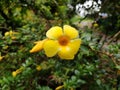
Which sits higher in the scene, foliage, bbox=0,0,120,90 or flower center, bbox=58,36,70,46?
flower center, bbox=58,36,70,46

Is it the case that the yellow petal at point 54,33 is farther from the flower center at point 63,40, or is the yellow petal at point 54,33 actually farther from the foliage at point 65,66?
the foliage at point 65,66

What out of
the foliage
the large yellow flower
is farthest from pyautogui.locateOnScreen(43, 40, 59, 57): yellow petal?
the foliage

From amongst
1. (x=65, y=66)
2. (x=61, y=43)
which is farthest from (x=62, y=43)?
(x=65, y=66)

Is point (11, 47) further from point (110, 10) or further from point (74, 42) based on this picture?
point (74, 42)

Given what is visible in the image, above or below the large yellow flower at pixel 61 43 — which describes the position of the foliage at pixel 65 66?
below

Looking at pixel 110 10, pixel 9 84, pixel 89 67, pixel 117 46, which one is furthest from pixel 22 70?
pixel 110 10

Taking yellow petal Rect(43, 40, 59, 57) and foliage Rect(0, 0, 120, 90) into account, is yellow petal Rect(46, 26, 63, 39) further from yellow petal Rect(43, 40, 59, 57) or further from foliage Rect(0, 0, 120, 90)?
foliage Rect(0, 0, 120, 90)

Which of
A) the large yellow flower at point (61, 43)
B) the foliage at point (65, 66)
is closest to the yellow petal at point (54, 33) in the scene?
the large yellow flower at point (61, 43)

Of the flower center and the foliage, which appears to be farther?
the foliage

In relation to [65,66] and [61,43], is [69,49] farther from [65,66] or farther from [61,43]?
[65,66]
